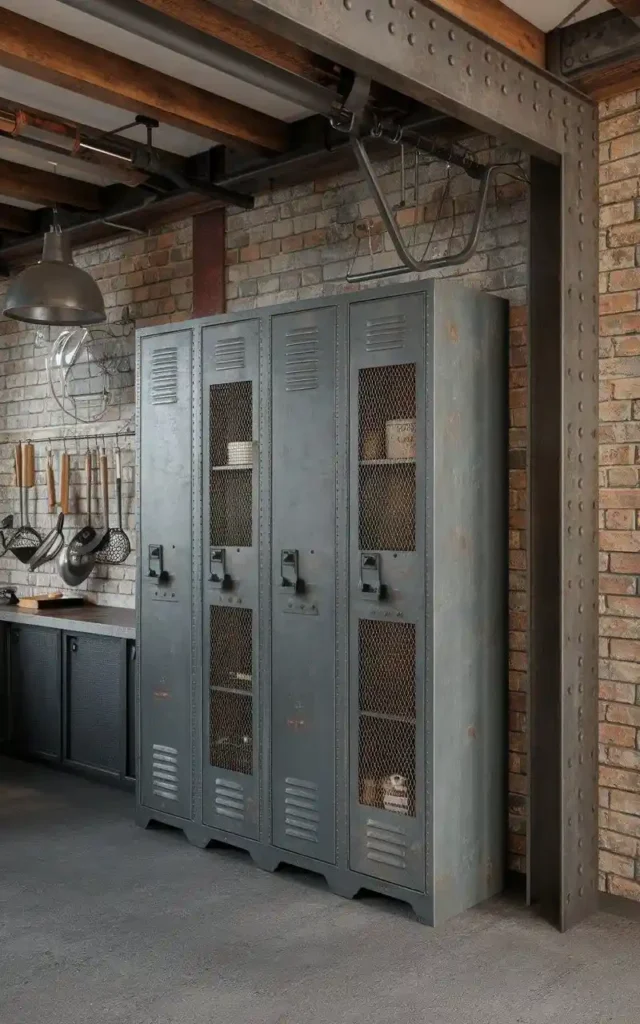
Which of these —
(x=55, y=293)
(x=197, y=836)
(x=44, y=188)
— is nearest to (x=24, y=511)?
(x=44, y=188)

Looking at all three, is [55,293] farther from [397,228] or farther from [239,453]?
[397,228]

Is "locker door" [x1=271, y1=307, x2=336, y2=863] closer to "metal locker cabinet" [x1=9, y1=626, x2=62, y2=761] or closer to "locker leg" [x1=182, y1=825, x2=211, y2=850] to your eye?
"locker leg" [x1=182, y1=825, x2=211, y2=850]

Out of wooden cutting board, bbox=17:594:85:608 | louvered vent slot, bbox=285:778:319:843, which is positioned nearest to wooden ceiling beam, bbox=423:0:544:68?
louvered vent slot, bbox=285:778:319:843

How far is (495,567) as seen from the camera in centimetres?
395

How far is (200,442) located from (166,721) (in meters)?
1.26

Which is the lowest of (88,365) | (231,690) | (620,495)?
(231,690)

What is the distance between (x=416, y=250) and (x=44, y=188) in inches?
81.1

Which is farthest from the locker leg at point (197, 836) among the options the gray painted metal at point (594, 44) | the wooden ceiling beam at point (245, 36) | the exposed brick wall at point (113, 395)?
the gray painted metal at point (594, 44)

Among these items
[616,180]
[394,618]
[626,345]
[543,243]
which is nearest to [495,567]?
[394,618]

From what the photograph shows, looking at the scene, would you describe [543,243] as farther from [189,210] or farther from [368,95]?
[189,210]

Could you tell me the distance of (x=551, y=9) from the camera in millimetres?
3428

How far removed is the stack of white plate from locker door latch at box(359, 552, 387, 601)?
74cm

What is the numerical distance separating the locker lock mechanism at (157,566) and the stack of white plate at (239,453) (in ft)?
1.88

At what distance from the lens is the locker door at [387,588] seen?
3.68 metres
